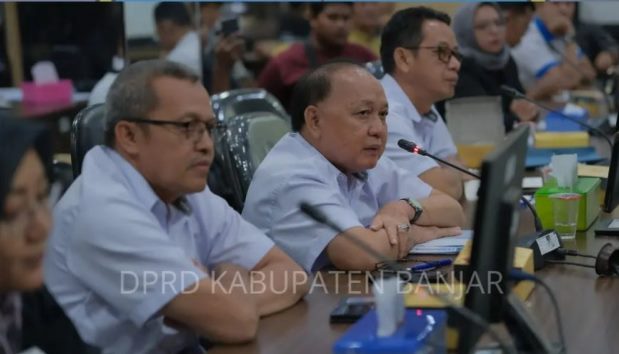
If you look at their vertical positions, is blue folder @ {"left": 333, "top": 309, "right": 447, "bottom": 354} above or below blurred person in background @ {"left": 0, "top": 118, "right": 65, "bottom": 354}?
below

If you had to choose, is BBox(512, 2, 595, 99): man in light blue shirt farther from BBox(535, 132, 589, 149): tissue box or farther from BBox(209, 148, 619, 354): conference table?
BBox(209, 148, 619, 354): conference table

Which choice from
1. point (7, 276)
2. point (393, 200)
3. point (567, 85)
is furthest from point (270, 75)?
point (7, 276)

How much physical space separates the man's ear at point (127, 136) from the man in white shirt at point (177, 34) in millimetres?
3634

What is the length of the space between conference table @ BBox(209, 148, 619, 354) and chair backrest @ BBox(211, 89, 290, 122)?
1.13 metres

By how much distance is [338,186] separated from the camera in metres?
2.65

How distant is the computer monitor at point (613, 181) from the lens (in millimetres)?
2525

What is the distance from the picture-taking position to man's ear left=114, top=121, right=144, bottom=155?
6.72 ft

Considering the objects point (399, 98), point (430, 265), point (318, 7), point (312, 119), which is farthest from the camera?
point (318, 7)

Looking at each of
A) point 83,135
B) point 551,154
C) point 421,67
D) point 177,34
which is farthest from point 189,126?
point 177,34

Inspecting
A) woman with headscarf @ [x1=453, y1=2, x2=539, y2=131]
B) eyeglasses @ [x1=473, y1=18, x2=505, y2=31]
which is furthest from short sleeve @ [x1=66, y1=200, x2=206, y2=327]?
eyeglasses @ [x1=473, y1=18, x2=505, y2=31]

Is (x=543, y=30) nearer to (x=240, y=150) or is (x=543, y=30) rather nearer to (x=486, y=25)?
(x=486, y=25)

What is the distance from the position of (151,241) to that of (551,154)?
2120 millimetres

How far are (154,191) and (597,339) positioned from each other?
0.86 m

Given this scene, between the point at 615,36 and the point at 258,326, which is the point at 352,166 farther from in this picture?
the point at 615,36
